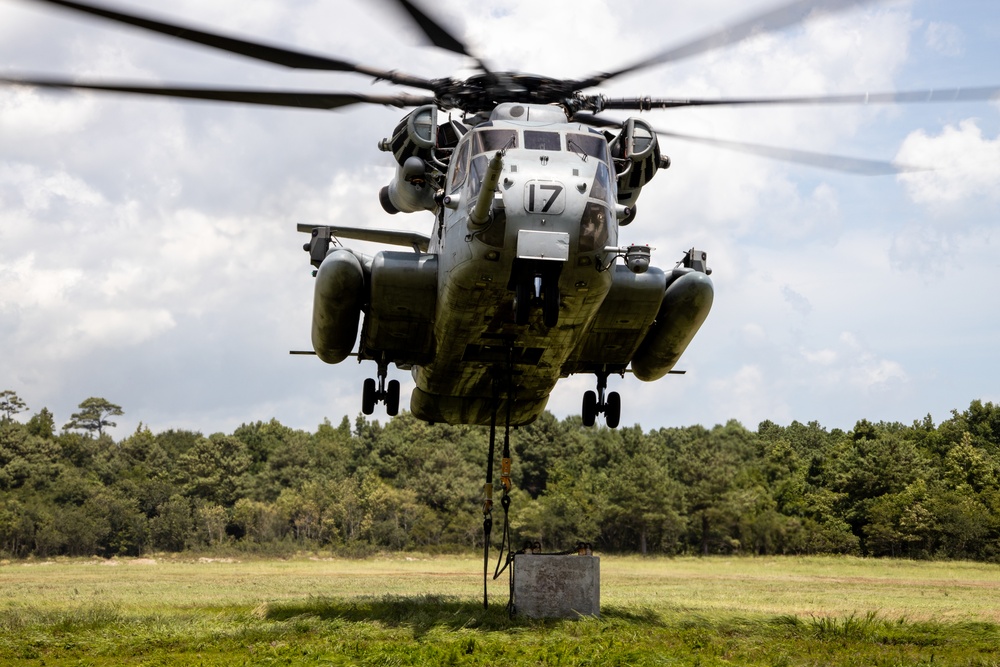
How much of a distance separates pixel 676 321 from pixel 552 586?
15.8ft

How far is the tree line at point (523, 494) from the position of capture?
2557 inches

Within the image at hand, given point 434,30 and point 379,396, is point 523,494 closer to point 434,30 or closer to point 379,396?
point 379,396

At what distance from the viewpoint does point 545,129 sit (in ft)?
47.4

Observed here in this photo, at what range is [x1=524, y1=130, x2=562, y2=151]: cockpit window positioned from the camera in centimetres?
1415

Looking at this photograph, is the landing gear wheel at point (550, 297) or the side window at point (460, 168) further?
the side window at point (460, 168)

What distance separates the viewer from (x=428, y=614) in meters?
16.7

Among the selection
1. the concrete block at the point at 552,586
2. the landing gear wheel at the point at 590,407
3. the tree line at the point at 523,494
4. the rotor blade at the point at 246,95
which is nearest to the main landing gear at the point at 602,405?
the landing gear wheel at the point at 590,407

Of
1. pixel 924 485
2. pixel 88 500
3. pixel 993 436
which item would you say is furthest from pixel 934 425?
pixel 88 500

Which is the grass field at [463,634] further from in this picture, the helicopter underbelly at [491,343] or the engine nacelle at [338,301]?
the engine nacelle at [338,301]

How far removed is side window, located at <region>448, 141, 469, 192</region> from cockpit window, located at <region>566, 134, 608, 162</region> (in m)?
1.55

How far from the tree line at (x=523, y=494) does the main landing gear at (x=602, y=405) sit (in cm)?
4258

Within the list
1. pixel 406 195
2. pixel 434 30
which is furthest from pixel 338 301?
pixel 434 30

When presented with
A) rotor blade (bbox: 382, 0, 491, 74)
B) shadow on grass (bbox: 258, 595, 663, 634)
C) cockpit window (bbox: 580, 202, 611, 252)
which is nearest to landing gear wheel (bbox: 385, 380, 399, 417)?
shadow on grass (bbox: 258, 595, 663, 634)

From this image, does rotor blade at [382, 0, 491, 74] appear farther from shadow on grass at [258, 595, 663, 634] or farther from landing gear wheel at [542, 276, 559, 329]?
shadow on grass at [258, 595, 663, 634]
